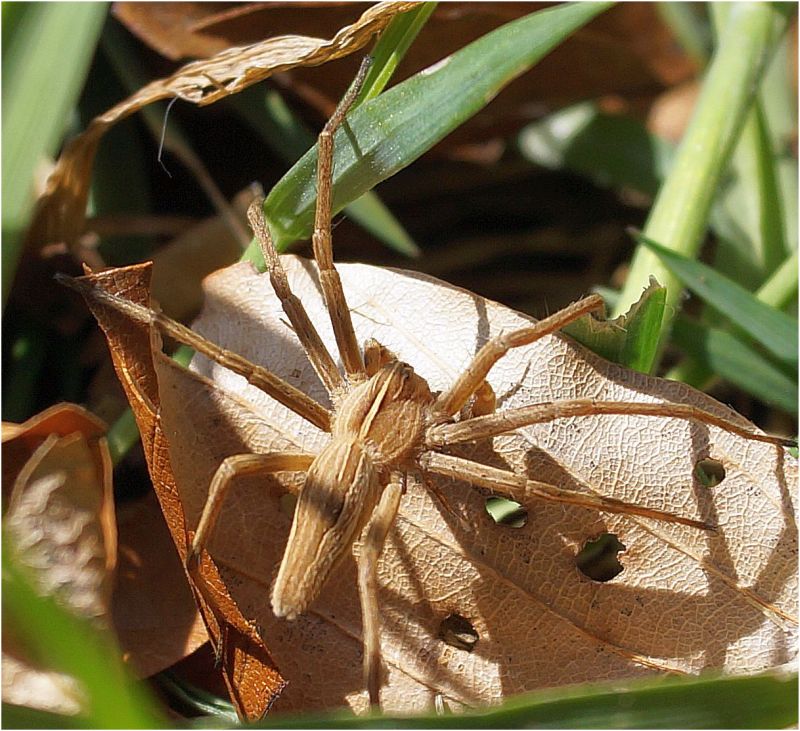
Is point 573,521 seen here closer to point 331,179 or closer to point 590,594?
point 590,594

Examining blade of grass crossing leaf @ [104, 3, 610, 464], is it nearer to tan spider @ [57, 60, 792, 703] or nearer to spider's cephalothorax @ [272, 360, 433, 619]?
tan spider @ [57, 60, 792, 703]

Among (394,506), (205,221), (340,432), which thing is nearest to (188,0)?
(205,221)

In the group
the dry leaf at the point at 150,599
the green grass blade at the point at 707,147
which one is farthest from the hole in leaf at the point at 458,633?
the green grass blade at the point at 707,147

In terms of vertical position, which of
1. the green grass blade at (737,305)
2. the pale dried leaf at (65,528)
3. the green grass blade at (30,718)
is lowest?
the green grass blade at (30,718)

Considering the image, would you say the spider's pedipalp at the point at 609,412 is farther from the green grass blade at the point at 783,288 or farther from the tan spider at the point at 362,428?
the green grass blade at the point at 783,288

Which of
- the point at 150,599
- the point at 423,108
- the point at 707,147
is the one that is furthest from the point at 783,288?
the point at 150,599

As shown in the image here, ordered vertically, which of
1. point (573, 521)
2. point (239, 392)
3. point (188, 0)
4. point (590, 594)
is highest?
point (188, 0)

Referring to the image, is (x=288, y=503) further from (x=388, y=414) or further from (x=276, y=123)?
(x=276, y=123)
